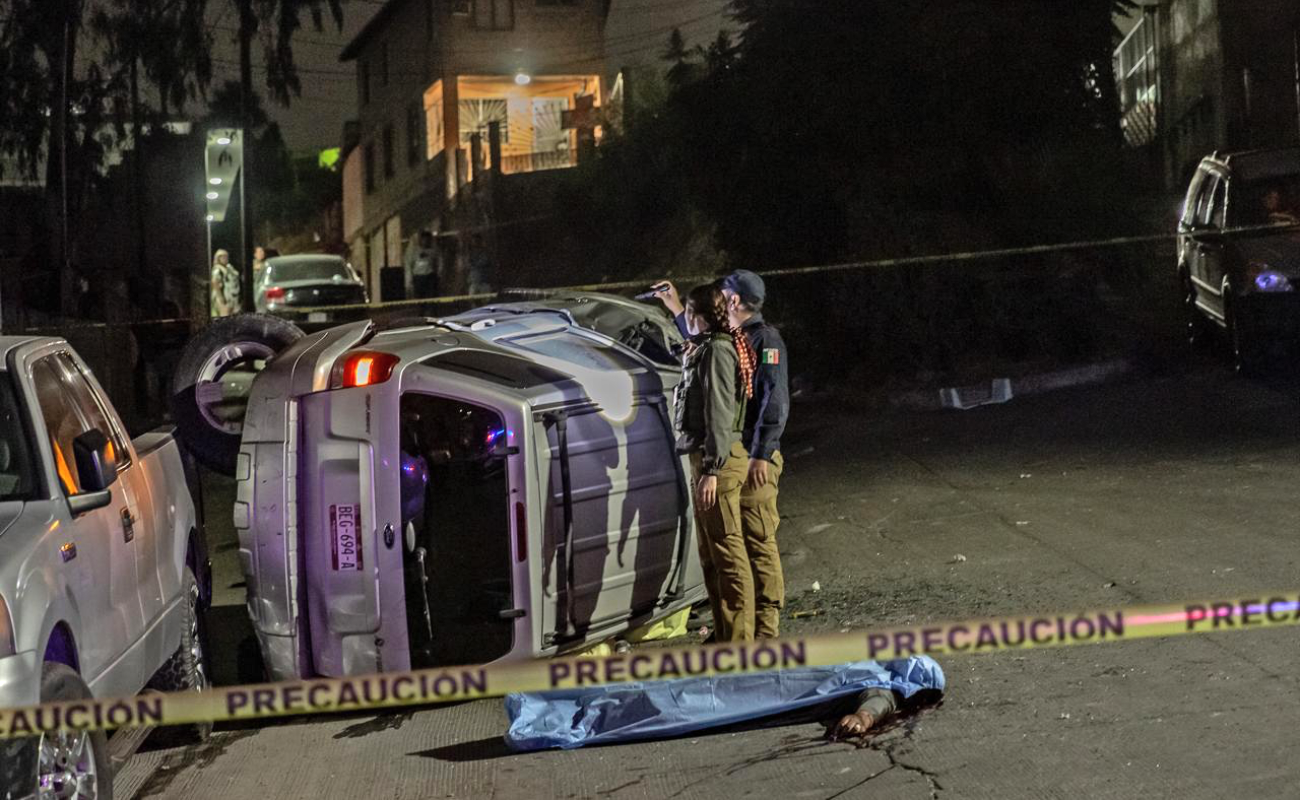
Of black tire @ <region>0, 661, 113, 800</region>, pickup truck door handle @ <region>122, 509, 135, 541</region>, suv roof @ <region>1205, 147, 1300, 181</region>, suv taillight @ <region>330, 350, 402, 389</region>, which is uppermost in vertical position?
suv roof @ <region>1205, 147, 1300, 181</region>

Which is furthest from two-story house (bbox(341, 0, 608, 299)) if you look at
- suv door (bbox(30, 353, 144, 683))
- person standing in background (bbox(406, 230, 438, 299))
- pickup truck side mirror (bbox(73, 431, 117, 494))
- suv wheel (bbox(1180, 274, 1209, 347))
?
pickup truck side mirror (bbox(73, 431, 117, 494))

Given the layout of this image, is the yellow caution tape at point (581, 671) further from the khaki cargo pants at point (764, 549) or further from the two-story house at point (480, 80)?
the two-story house at point (480, 80)

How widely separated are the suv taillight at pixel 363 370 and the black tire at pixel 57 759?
2.00m

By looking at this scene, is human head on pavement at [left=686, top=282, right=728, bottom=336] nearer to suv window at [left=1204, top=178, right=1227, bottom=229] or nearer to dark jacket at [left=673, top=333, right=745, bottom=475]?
dark jacket at [left=673, top=333, right=745, bottom=475]

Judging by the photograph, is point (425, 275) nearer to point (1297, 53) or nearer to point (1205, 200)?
point (1297, 53)

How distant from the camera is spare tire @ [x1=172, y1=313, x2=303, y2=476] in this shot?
7859mm

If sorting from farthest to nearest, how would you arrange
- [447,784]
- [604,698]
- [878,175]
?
[878,175], [604,698], [447,784]

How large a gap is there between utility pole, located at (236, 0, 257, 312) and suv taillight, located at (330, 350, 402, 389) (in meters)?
17.8

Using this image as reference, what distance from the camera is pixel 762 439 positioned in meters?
7.04

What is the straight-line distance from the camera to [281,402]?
22.1 feet

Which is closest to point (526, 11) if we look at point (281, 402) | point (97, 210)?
point (97, 210)

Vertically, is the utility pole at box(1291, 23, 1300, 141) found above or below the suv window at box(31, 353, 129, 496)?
above

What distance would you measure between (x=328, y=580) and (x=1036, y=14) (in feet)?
52.3

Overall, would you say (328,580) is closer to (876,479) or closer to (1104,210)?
(876,479)
